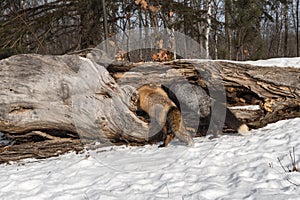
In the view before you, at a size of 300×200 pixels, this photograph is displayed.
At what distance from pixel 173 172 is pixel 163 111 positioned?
1289 millimetres

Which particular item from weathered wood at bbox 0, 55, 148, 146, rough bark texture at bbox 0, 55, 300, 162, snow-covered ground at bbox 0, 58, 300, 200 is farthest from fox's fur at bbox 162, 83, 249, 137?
weathered wood at bbox 0, 55, 148, 146

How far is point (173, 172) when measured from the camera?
116 inches

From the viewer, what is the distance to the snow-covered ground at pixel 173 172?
2.45m

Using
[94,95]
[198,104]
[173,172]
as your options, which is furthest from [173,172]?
[94,95]

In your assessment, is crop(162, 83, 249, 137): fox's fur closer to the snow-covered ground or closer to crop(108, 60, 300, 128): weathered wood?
crop(108, 60, 300, 128): weathered wood

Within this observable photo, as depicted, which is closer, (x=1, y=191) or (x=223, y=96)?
(x=1, y=191)

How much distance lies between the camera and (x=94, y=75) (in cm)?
402

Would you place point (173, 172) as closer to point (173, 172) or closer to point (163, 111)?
point (173, 172)

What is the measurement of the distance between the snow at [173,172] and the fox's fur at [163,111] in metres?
0.17

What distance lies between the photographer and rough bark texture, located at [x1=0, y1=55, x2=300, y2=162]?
389cm

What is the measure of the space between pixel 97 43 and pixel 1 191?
619 centimetres

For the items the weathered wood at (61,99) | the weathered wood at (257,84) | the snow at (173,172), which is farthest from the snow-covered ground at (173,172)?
the weathered wood at (61,99)

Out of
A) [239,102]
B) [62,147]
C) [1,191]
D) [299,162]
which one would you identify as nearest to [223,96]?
[239,102]

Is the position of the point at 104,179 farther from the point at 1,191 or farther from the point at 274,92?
the point at 274,92
